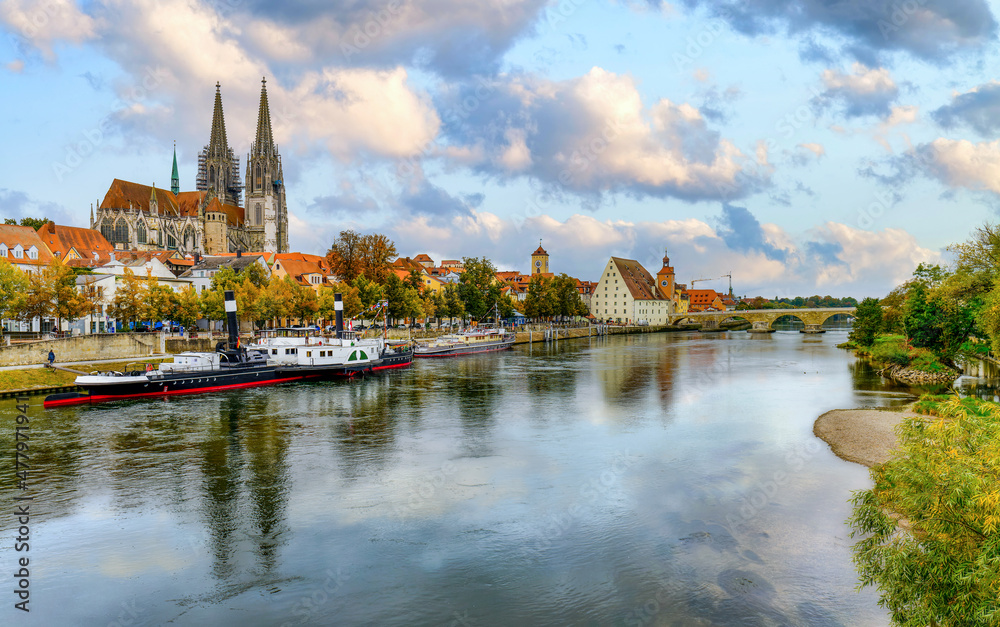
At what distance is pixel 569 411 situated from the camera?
41000mm

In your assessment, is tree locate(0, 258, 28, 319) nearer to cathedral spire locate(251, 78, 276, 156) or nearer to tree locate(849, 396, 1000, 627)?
tree locate(849, 396, 1000, 627)

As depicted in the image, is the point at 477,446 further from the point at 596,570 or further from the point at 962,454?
the point at 962,454

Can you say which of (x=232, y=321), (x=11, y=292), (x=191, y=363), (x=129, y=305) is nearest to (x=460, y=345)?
(x=232, y=321)

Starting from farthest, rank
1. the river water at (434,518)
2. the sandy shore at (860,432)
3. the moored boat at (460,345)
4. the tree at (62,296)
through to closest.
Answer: the moored boat at (460,345), the tree at (62,296), the sandy shore at (860,432), the river water at (434,518)

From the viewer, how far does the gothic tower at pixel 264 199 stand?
165087 mm

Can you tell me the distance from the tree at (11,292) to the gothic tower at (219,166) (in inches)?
4917

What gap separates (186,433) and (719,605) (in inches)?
1114

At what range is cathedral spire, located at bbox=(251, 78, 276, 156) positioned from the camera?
6535 inches

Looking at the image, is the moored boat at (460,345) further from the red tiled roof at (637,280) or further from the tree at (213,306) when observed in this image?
the red tiled roof at (637,280)

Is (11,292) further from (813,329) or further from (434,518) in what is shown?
(813,329)

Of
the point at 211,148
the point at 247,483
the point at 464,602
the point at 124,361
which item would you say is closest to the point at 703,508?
the point at 464,602

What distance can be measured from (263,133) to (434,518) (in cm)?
16904

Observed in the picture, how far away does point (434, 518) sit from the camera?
20.9 metres

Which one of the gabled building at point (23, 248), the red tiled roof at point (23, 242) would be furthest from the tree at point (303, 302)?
the red tiled roof at point (23, 242)
